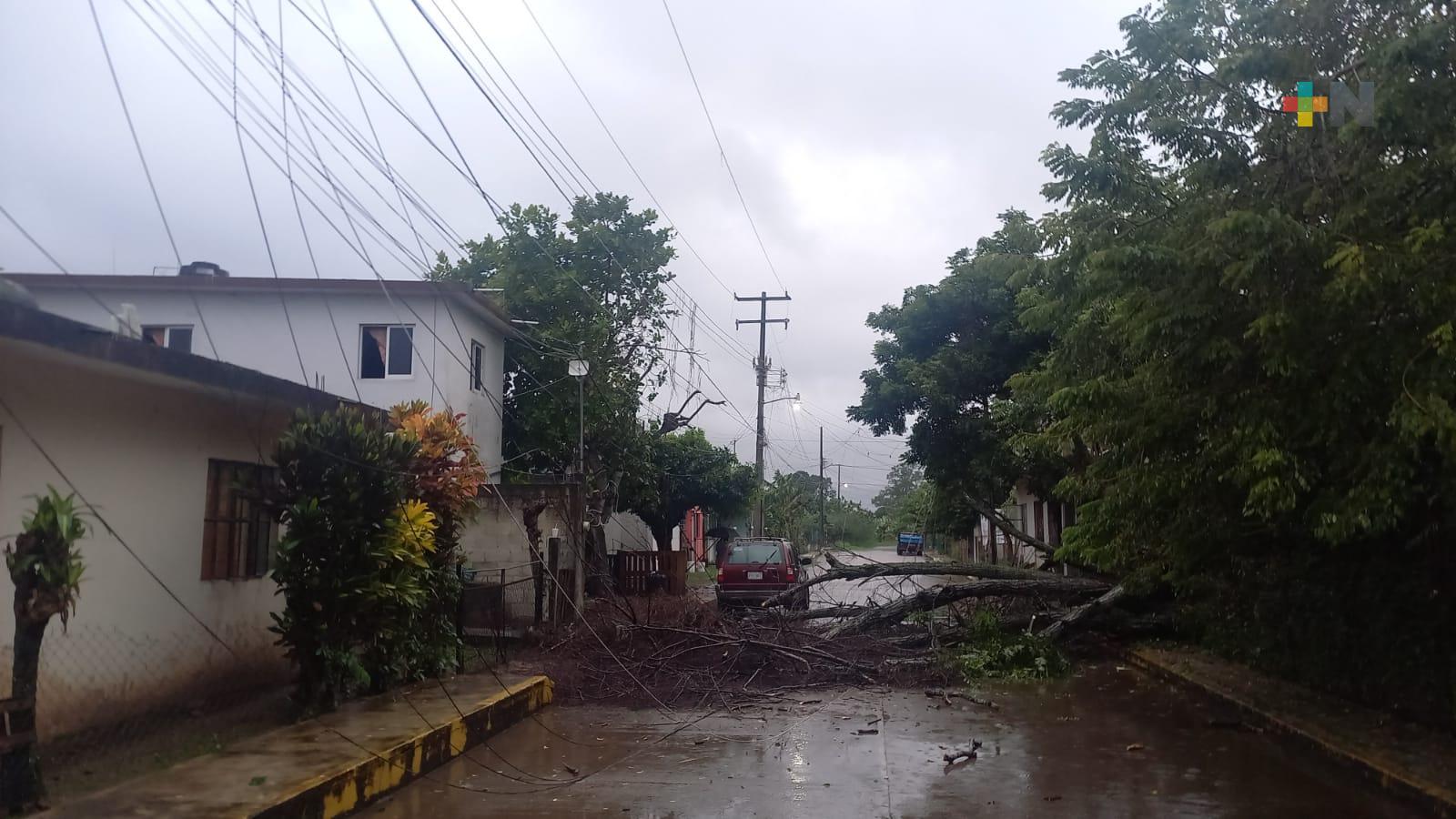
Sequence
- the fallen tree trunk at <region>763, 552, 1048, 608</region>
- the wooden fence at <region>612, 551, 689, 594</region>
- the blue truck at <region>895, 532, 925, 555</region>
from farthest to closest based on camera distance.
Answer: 1. the blue truck at <region>895, 532, 925, 555</region>
2. the wooden fence at <region>612, 551, 689, 594</region>
3. the fallen tree trunk at <region>763, 552, 1048, 608</region>

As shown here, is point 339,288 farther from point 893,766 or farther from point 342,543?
point 893,766

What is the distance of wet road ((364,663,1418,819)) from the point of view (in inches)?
299

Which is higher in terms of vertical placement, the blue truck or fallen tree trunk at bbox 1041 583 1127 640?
the blue truck

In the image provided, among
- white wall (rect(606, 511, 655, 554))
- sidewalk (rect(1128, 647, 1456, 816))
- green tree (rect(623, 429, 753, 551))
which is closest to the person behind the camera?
sidewalk (rect(1128, 647, 1456, 816))

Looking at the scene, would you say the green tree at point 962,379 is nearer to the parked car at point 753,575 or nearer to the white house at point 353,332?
the parked car at point 753,575

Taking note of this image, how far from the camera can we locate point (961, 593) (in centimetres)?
1678

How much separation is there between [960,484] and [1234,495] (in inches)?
567

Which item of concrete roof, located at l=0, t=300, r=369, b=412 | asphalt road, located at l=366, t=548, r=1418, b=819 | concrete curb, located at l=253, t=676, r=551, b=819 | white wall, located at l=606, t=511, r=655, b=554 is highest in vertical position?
concrete roof, located at l=0, t=300, r=369, b=412

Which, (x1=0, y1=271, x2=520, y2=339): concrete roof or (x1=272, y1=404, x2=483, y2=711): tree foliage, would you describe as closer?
(x1=272, y1=404, x2=483, y2=711): tree foliage

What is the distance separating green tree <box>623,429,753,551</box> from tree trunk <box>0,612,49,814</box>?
A: 25120mm

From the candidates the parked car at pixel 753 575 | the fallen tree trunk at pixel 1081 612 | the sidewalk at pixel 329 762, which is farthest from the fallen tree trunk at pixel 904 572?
the sidewalk at pixel 329 762

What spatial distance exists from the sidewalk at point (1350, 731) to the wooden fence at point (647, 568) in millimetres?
13095

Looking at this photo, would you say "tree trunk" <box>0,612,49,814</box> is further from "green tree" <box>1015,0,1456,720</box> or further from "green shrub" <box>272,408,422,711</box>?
"green tree" <box>1015,0,1456,720</box>

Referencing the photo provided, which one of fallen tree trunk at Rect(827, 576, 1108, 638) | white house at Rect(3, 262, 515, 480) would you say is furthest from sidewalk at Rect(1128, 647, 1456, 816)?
white house at Rect(3, 262, 515, 480)
